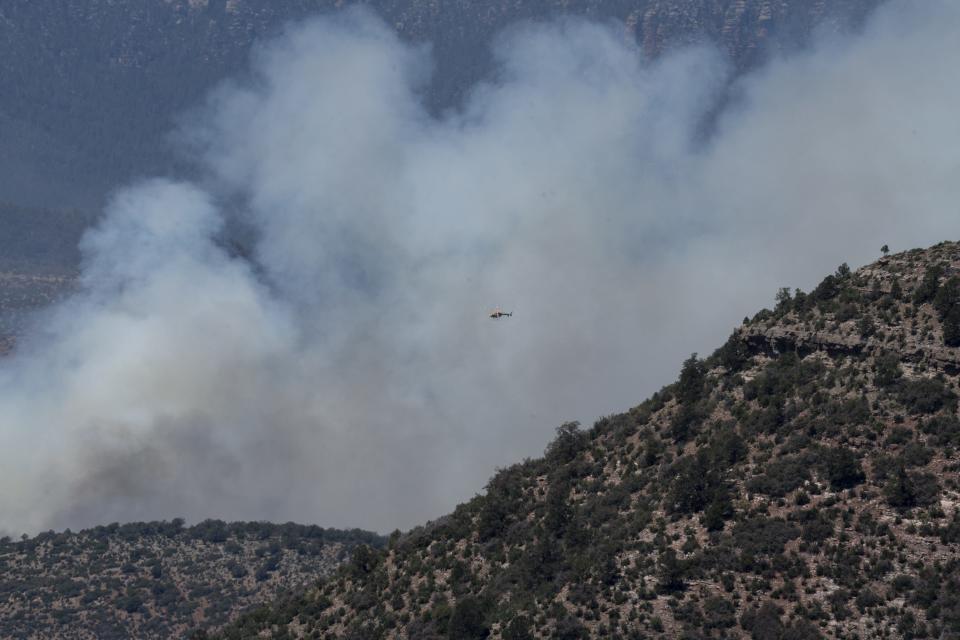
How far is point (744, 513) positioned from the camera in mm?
119938

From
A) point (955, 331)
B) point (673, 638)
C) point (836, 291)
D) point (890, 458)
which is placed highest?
point (836, 291)

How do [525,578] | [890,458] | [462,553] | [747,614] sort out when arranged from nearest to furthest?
[747,614]
[890,458]
[525,578]
[462,553]

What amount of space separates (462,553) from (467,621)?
16.3 m

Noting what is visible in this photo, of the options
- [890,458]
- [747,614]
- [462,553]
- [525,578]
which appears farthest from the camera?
[462,553]

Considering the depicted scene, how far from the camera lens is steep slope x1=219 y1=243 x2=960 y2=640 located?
11069 centimetres

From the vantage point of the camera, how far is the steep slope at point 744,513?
4358 inches

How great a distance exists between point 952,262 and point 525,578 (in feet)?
134

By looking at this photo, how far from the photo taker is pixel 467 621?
122 m

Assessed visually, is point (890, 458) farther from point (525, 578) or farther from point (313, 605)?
point (313, 605)

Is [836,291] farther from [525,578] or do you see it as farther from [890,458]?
[525,578]

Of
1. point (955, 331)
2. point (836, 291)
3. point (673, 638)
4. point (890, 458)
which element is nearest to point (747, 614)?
point (673, 638)

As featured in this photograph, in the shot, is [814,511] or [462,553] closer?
[814,511]

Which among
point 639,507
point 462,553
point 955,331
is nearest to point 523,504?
point 462,553

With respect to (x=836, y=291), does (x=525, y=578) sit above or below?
below
